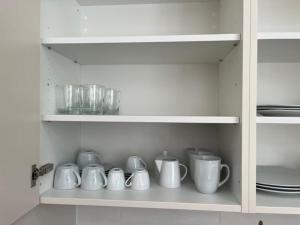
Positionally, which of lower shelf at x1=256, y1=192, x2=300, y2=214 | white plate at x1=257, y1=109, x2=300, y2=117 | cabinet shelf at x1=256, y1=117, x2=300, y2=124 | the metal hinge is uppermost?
white plate at x1=257, y1=109, x2=300, y2=117

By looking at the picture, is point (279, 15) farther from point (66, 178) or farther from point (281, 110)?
point (66, 178)

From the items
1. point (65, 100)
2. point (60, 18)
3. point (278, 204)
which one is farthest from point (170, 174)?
point (60, 18)

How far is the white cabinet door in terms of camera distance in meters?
0.57

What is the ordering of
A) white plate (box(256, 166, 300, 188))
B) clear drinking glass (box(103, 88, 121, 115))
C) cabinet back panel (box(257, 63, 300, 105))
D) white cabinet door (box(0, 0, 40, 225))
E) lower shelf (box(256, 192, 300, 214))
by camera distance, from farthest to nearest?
cabinet back panel (box(257, 63, 300, 105))
clear drinking glass (box(103, 88, 121, 115))
white plate (box(256, 166, 300, 188))
lower shelf (box(256, 192, 300, 214))
white cabinet door (box(0, 0, 40, 225))

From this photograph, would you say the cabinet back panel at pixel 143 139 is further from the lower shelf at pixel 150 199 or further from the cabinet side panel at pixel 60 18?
the cabinet side panel at pixel 60 18

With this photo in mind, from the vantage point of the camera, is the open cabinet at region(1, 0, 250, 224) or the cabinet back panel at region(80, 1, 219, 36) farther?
the cabinet back panel at region(80, 1, 219, 36)

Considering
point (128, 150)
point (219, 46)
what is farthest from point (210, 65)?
point (128, 150)

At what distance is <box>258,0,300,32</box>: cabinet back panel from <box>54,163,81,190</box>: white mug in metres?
0.90

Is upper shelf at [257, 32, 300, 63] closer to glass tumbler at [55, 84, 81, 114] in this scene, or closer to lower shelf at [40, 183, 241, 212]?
lower shelf at [40, 183, 241, 212]

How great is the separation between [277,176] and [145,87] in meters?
0.59

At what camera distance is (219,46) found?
81 centimetres

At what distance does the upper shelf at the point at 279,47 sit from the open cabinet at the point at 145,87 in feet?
0.25

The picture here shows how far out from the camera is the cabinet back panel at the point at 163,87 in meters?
1.06

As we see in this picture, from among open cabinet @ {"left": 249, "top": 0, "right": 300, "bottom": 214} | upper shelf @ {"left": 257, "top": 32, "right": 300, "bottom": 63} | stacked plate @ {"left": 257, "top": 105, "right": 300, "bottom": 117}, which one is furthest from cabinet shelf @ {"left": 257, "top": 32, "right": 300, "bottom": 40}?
open cabinet @ {"left": 249, "top": 0, "right": 300, "bottom": 214}
